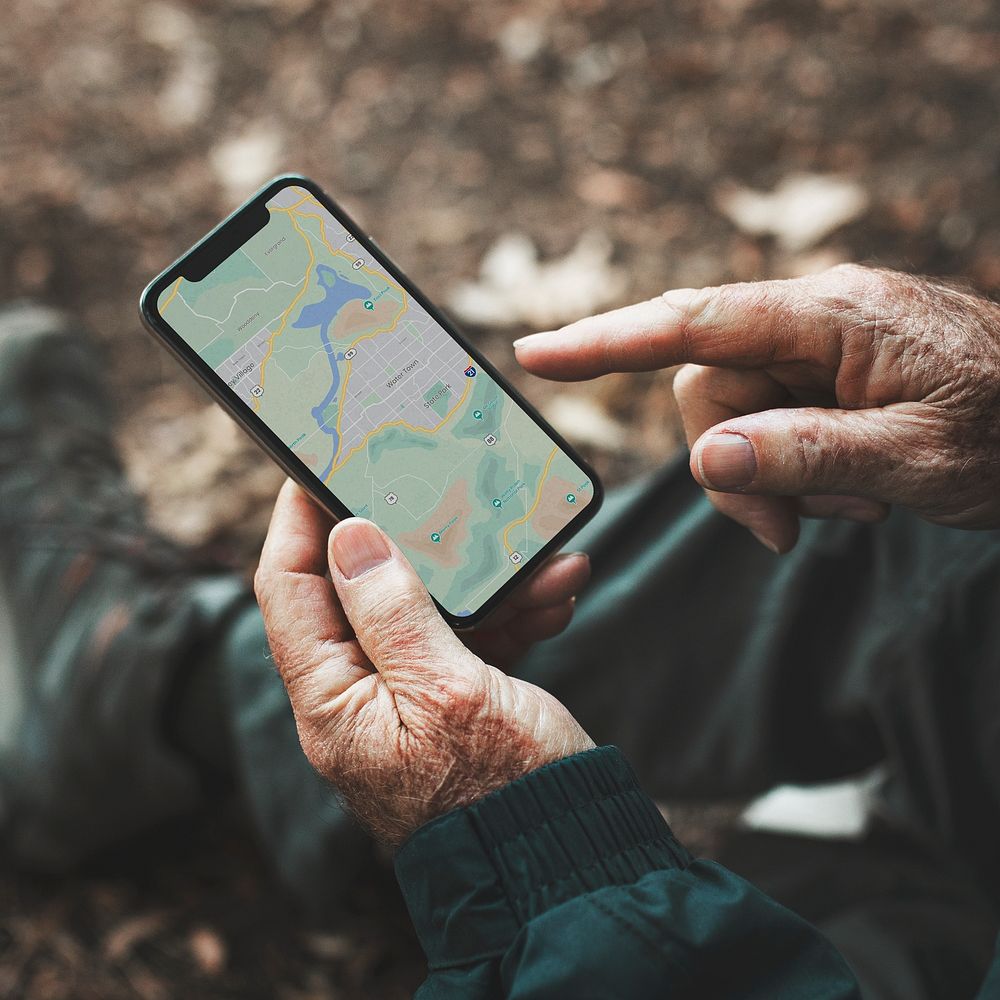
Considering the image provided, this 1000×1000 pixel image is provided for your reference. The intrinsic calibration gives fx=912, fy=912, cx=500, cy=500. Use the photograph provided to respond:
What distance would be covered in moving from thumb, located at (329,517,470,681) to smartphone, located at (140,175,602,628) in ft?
0.42

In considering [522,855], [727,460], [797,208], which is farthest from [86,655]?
[797,208]

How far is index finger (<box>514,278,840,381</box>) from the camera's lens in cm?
98

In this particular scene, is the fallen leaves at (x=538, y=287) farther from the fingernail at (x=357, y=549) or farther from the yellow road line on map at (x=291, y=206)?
the fingernail at (x=357, y=549)

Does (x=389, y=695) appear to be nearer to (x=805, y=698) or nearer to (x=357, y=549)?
(x=357, y=549)

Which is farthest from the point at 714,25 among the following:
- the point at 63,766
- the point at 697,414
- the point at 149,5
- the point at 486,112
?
the point at 63,766

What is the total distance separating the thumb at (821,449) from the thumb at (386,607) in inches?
13.0

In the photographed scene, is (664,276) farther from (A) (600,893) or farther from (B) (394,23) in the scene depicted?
(A) (600,893)

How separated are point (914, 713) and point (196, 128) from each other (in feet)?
7.05

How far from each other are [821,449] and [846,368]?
115mm

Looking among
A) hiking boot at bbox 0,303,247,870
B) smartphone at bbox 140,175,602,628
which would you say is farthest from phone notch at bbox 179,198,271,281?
hiking boot at bbox 0,303,247,870

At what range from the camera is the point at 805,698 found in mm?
1237

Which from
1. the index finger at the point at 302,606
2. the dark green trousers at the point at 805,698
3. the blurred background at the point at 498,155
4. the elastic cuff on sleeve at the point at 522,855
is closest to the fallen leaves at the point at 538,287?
the blurred background at the point at 498,155

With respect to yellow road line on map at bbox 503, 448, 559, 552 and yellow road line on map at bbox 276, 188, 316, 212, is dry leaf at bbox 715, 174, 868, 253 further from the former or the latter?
yellow road line on map at bbox 276, 188, 316, 212

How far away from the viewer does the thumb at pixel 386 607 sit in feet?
2.92
